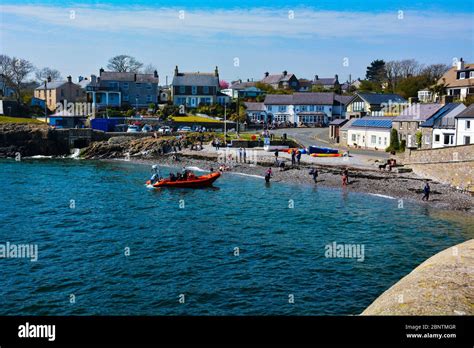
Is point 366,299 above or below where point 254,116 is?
below

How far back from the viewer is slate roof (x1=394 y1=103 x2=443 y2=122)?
59875 mm

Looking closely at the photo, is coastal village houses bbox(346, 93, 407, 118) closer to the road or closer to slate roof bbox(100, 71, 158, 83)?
the road

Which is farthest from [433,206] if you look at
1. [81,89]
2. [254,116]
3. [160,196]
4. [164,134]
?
[81,89]

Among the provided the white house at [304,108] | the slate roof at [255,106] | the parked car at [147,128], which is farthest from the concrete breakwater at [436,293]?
the slate roof at [255,106]

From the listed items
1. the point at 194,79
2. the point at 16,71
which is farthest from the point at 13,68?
the point at 194,79

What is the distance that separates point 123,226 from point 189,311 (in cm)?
1597

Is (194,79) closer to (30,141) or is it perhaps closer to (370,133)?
(30,141)

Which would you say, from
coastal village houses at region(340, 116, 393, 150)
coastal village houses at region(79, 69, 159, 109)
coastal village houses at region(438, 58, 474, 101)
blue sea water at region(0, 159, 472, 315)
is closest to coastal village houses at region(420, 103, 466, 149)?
coastal village houses at region(340, 116, 393, 150)

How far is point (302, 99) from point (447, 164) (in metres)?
65.0

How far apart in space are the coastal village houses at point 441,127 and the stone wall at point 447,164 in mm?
5746

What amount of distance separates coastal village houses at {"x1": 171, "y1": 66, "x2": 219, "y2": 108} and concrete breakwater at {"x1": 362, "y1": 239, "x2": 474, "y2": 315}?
94287 millimetres

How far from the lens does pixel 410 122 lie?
6103 centimetres

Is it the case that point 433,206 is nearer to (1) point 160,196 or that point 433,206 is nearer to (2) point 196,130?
(1) point 160,196
